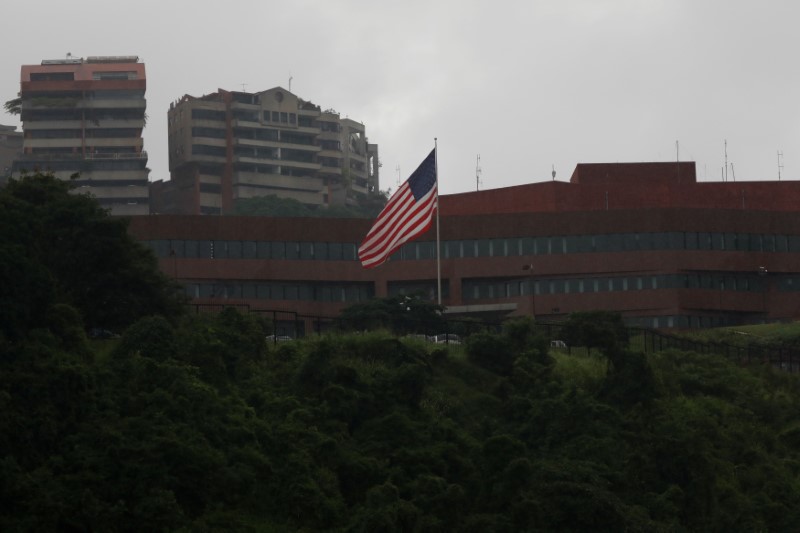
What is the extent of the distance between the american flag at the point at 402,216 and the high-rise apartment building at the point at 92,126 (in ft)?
410

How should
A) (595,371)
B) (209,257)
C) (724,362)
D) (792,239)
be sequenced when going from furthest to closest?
1. (792,239)
2. (209,257)
3. (724,362)
4. (595,371)

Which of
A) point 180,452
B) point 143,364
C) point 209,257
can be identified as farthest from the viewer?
point 209,257

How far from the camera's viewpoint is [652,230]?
11769 cm

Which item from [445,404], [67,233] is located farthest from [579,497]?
[67,233]

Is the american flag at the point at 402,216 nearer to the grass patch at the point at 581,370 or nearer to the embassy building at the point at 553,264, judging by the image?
the grass patch at the point at 581,370

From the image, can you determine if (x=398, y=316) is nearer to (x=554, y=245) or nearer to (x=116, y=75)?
(x=554, y=245)

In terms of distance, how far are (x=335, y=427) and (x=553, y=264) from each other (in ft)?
218

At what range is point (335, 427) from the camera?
172ft

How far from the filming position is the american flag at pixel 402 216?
72.4 metres

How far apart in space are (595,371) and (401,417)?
482 inches

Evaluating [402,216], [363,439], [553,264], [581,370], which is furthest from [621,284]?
[363,439]

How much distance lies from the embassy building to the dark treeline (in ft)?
166

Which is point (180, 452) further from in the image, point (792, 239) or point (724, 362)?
point (792, 239)

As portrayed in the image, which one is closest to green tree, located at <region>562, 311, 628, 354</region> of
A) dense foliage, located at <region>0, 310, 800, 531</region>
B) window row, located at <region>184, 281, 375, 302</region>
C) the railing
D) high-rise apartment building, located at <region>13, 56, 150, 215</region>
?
the railing
